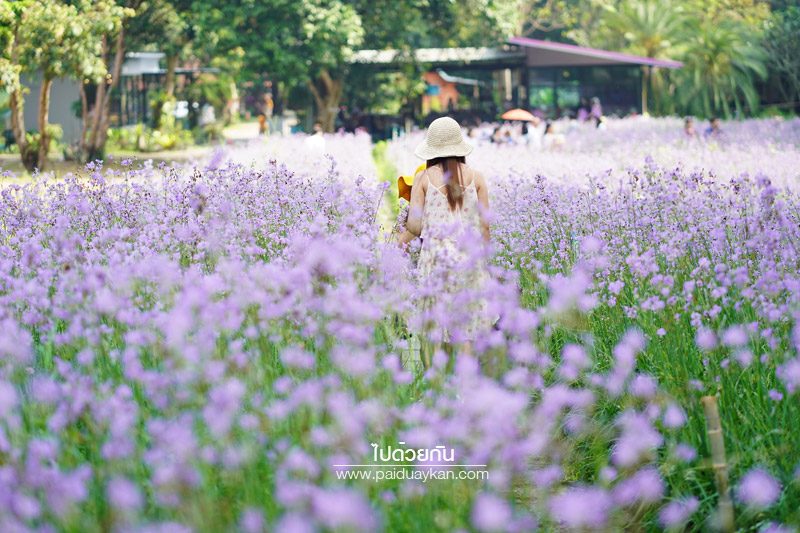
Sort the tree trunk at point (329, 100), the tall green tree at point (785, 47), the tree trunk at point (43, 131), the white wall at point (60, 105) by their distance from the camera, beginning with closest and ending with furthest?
the tree trunk at point (43, 131) → the tree trunk at point (329, 100) → the white wall at point (60, 105) → the tall green tree at point (785, 47)

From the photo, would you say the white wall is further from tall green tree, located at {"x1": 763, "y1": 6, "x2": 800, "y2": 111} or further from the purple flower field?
the purple flower field

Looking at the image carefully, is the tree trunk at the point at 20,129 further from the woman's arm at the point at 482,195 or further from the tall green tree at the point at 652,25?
the tall green tree at the point at 652,25

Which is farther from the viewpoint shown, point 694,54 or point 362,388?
point 694,54

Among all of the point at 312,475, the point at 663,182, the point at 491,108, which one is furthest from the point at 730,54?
the point at 312,475

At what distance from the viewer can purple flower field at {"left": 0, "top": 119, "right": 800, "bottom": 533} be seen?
2727 mm

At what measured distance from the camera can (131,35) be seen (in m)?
30.2

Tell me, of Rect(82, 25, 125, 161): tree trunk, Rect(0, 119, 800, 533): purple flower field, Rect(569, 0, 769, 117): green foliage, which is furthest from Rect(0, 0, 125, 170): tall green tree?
Rect(569, 0, 769, 117): green foliage

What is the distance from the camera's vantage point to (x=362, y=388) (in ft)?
11.6

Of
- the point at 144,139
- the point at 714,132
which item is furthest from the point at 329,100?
the point at 714,132

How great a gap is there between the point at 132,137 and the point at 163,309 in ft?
106

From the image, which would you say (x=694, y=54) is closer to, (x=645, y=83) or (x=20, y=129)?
(x=645, y=83)

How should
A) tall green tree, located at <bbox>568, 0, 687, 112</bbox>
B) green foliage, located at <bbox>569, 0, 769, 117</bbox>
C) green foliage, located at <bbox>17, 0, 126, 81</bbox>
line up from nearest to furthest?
green foliage, located at <bbox>17, 0, 126, 81</bbox>, green foliage, located at <bbox>569, 0, 769, 117</bbox>, tall green tree, located at <bbox>568, 0, 687, 112</bbox>

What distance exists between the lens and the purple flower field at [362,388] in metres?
2.73

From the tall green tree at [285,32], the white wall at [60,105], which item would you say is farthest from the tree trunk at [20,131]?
the white wall at [60,105]
